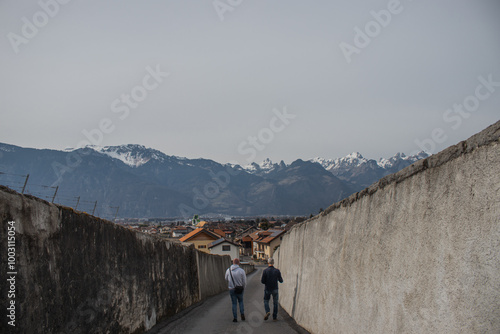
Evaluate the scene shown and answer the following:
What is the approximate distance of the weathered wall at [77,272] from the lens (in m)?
5.39

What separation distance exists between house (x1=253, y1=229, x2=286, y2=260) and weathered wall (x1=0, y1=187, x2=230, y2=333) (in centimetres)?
7988

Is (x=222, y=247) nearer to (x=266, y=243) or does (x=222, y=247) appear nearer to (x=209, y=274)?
(x=266, y=243)

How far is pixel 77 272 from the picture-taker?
6973 mm

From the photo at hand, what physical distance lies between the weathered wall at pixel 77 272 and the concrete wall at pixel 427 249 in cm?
380

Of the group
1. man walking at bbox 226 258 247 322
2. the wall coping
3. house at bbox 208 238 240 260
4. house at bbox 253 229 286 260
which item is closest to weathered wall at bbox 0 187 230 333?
man walking at bbox 226 258 247 322

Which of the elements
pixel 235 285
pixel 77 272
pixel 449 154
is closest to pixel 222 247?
pixel 235 285

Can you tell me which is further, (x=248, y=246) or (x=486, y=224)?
(x=248, y=246)

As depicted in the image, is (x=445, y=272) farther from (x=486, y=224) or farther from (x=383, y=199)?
(x=383, y=199)

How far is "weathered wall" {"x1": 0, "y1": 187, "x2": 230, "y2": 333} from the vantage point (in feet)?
17.7

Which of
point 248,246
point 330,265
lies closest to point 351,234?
point 330,265

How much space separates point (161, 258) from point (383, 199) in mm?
7657

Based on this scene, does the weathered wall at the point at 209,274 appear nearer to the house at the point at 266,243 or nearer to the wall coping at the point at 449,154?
the wall coping at the point at 449,154

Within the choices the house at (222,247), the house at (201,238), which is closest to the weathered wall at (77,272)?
the house at (222,247)

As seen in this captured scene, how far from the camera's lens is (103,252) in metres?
8.14
